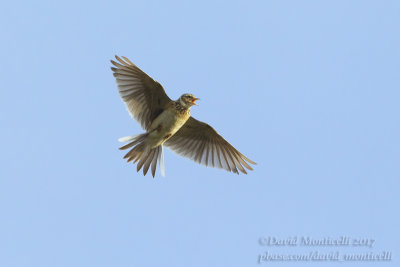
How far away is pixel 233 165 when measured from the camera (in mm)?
16359

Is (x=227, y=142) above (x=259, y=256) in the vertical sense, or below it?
above

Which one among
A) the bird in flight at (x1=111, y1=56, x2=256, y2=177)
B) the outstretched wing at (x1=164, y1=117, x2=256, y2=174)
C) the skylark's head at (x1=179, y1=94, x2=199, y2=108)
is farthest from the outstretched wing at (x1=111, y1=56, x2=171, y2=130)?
Result: the outstretched wing at (x1=164, y1=117, x2=256, y2=174)

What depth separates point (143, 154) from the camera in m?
15.1

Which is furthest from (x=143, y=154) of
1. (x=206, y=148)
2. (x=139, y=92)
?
(x=206, y=148)

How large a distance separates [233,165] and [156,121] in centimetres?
251

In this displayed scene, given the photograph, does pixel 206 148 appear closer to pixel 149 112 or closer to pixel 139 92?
pixel 149 112

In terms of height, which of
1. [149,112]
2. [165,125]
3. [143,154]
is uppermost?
[149,112]

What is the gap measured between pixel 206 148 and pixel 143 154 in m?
2.14

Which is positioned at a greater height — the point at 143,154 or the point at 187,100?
the point at 187,100

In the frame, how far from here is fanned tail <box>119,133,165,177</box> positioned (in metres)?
14.9

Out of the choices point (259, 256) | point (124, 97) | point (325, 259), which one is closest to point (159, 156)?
point (124, 97)

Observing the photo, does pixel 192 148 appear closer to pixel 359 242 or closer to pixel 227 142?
pixel 227 142

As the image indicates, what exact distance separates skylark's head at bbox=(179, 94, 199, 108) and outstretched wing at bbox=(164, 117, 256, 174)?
1.36 metres

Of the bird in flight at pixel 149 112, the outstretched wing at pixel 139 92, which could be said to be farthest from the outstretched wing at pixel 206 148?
the outstretched wing at pixel 139 92
